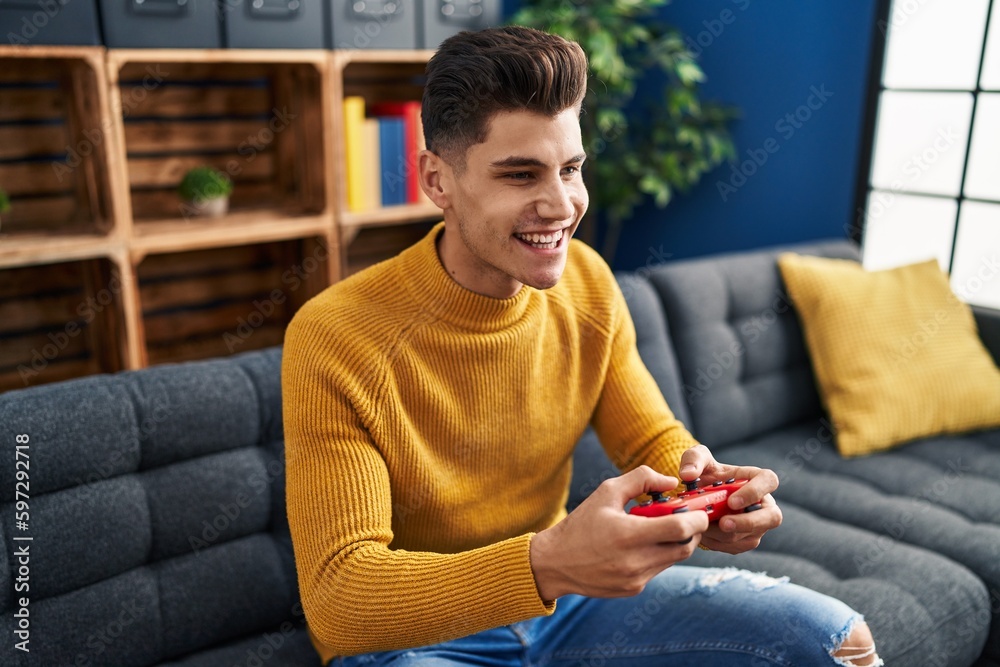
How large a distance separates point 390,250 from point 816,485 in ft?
6.45

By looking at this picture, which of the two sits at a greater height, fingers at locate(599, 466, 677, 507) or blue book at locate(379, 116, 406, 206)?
blue book at locate(379, 116, 406, 206)

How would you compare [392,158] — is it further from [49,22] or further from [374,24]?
[49,22]

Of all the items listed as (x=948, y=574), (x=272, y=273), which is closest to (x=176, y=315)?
(x=272, y=273)

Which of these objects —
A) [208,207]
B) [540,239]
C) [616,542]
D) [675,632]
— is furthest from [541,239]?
[208,207]

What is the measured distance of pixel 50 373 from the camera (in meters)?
2.63

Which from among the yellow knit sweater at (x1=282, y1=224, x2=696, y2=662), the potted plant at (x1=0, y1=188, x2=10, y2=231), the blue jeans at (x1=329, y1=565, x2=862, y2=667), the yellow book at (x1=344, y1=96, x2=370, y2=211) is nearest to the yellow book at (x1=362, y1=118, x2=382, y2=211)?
the yellow book at (x1=344, y1=96, x2=370, y2=211)

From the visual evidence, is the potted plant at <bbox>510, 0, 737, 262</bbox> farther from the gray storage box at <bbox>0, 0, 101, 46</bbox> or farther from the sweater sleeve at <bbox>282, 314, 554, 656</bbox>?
the sweater sleeve at <bbox>282, 314, 554, 656</bbox>

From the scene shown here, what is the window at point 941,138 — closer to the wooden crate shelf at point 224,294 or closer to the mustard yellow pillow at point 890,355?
the mustard yellow pillow at point 890,355

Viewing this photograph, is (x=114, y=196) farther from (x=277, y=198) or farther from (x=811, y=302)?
(x=811, y=302)

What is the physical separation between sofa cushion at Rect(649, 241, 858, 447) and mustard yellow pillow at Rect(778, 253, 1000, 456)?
6 cm

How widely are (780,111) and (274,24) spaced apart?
1675mm

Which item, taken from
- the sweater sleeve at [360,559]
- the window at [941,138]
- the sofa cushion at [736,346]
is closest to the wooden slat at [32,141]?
the sofa cushion at [736,346]

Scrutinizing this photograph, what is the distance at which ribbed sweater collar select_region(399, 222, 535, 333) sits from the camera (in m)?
1.20

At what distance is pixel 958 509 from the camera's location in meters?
1.78
